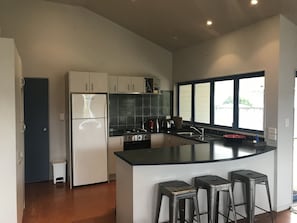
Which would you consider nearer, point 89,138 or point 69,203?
point 69,203

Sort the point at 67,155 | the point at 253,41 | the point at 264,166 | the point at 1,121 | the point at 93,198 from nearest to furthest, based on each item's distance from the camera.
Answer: the point at 1,121 < the point at 264,166 < the point at 253,41 < the point at 93,198 < the point at 67,155

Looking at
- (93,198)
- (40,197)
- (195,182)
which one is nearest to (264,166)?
(195,182)

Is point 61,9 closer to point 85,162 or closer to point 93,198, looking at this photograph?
point 85,162

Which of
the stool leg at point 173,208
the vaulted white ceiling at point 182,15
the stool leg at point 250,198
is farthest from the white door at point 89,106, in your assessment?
the stool leg at point 250,198

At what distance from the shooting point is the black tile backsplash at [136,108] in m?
5.52

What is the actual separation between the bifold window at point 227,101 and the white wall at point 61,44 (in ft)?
4.55

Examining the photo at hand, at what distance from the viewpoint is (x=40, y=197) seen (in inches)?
164

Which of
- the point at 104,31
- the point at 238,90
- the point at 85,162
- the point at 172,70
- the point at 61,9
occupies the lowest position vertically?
the point at 85,162

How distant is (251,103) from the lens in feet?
13.1

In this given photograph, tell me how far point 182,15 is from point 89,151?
291 centimetres

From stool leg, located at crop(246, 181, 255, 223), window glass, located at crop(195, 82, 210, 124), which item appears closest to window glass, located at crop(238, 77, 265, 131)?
window glass, located at crop(195, 82, 210, 124)

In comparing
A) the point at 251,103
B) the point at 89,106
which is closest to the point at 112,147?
the point at 89,106

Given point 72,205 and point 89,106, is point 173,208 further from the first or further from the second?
point 89,106

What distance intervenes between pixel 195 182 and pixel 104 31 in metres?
3.85
